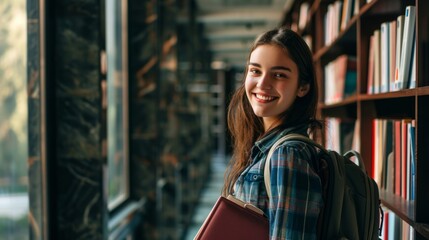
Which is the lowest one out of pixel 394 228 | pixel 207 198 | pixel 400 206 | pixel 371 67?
pixel 207 198

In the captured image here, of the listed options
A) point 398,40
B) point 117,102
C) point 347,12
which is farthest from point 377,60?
point 117,102

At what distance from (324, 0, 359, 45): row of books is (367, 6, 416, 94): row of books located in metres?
0.51

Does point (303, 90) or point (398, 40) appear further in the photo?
point (398, 40)

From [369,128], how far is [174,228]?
10.9 ft

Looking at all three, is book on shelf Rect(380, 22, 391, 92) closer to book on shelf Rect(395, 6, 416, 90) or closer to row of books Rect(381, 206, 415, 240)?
book on shelf Rect(395, 6, 416, 90)

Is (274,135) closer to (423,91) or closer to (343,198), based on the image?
(343,198)

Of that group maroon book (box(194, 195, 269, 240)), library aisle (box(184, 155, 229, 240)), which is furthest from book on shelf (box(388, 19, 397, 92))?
library aisle (box(184, 155, 229, 240))

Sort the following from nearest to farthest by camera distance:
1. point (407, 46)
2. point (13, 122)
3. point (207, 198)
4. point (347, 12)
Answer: point (407, 46) → point (13, 122) → point (347, 12) → point (207, 198)

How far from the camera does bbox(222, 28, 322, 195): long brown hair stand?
132 centimetres

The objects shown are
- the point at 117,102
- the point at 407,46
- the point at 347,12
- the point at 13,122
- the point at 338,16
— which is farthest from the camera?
the point at 117,102

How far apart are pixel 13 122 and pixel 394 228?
1.45m

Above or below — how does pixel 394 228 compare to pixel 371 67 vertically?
below

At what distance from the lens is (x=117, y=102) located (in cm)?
351

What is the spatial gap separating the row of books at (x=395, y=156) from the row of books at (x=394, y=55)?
0.13 meters
